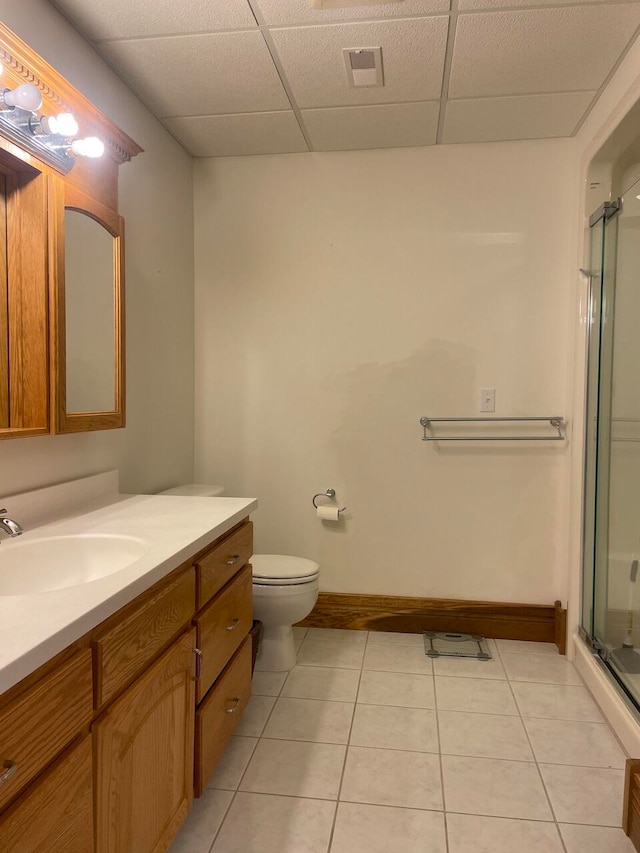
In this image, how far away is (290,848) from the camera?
1505 mm

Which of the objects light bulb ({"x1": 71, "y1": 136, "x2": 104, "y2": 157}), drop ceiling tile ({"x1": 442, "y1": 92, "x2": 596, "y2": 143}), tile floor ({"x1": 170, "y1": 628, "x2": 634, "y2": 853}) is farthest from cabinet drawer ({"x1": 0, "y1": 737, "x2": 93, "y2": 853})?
drop ceiling tile ({"x1": 442, "y1": 92, "x2": 596, "y2": 143})

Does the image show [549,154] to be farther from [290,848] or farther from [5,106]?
[290,848]

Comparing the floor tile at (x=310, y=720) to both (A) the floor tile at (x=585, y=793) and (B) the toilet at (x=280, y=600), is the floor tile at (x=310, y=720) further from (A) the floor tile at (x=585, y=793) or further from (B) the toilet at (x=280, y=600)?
(A) the floor tile at (x=585, y=793)

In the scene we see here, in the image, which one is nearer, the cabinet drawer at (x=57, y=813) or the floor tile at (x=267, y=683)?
the cabinet drawer at (x=57, y=813)

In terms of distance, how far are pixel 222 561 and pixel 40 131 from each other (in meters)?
1.24

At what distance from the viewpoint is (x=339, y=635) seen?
285 cm

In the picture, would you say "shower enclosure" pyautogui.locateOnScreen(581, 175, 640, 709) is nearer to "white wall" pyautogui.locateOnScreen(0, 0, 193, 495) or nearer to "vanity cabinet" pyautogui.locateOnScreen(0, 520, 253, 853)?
"vanity cabinet" pyautogui.locateOnScreen(0, 520, 253, 853)

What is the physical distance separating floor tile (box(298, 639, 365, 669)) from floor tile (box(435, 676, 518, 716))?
1.25 ft

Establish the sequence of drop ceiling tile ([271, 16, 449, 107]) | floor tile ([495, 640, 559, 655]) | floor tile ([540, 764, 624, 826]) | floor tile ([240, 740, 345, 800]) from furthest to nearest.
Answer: floor tile ([495, 640, 559, 655]), drop ceiling tile ([271, 16, 449, 107]), floor tile ([240, 740, 345, 800]), floor tile ([540, 764, 624, 826])

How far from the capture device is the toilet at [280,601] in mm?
2348

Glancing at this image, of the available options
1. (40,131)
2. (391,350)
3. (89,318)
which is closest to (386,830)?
(89,318)

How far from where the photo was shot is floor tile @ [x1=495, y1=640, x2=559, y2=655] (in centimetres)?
267

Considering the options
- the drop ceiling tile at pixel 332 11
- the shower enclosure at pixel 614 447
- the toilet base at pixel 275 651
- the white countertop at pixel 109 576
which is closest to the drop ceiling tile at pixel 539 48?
the drop ceiling tile at pixel 332 11

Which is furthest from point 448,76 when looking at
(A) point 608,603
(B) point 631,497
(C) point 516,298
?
(A) point 608,603
